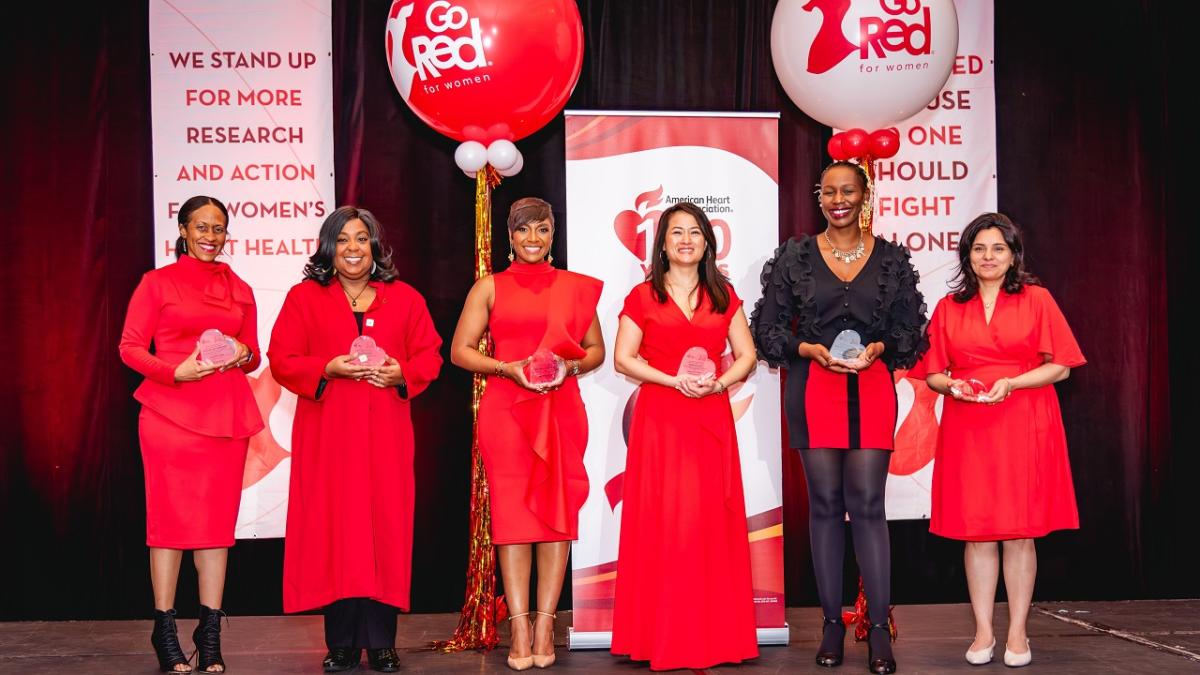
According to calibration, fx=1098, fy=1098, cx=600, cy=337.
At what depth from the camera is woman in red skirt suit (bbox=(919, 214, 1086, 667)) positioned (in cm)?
386

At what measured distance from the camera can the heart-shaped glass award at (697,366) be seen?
12.3 feet

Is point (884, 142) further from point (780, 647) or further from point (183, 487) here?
point (183, 487)

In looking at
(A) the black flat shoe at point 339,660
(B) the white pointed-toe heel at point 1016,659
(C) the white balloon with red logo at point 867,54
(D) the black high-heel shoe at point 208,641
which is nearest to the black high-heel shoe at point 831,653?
(B) the white pointed-toe heel at point 1016,659

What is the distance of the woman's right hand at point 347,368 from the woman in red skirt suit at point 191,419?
1.17 feet

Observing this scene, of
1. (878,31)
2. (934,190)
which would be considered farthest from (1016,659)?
(878,31)

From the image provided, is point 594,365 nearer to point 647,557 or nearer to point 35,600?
point 647,557

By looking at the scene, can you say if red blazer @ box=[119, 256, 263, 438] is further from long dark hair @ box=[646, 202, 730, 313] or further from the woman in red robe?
long dark hair @ box=[646, 202, 730, 313]

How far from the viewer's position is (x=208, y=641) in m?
3.86

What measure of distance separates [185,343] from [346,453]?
70cm

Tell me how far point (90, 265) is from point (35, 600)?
1516 millimetres

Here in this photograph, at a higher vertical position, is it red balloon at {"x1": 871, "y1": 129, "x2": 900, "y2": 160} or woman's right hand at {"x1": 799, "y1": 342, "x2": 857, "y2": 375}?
red balloon at {"x1": 871, "y1": 129, "x2": 900, "y2": 160}

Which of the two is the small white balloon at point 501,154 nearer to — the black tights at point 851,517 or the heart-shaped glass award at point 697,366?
the heart-shaped glass award at point 697,366

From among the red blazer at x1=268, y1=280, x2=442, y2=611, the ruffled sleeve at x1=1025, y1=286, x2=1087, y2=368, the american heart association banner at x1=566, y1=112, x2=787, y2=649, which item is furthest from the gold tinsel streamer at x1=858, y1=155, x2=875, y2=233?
the red blazer at x1=268, y1=280, x2=442, y2=611

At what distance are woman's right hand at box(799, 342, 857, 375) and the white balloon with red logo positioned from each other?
3.37 ft
